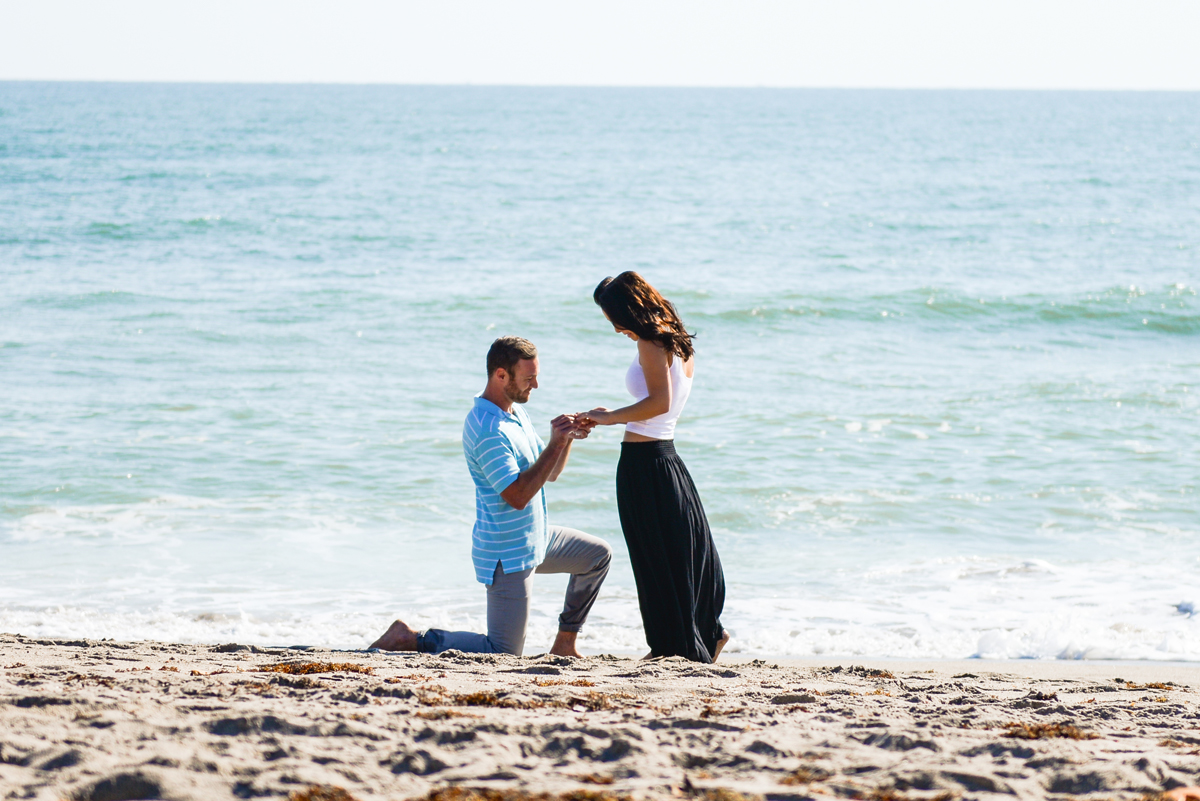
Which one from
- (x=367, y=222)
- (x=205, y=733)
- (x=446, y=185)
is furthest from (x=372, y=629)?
(x=446, y=185)

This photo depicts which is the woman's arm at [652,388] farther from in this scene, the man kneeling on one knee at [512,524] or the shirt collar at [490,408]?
the shirt collar at [490,408]

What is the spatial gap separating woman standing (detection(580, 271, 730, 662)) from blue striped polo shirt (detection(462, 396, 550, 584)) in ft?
1.06

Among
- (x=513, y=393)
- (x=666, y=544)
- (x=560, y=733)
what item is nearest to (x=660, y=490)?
(x=666, y=544)

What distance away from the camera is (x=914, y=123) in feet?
270

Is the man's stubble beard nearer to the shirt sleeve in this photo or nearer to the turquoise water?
the shirt sleeve

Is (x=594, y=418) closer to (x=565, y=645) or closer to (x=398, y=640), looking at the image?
(x=565, y=645)

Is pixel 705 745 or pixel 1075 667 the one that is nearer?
pixel 705 745

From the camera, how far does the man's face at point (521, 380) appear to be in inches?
172

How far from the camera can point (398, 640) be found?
4.78 meters

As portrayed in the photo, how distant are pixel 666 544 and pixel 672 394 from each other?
2.22ft

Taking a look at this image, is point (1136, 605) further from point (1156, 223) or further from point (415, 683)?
point (1156, 223)

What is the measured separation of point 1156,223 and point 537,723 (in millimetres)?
30316

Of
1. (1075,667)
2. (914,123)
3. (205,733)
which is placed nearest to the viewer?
(205,733)

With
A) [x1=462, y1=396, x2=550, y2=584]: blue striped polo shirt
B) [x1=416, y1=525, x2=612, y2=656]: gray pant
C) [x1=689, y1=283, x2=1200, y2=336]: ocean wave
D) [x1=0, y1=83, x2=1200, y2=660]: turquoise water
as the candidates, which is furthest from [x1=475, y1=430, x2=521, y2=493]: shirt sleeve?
[x1=689, y1=283, x2=1200, y2=336]: ocean wave
